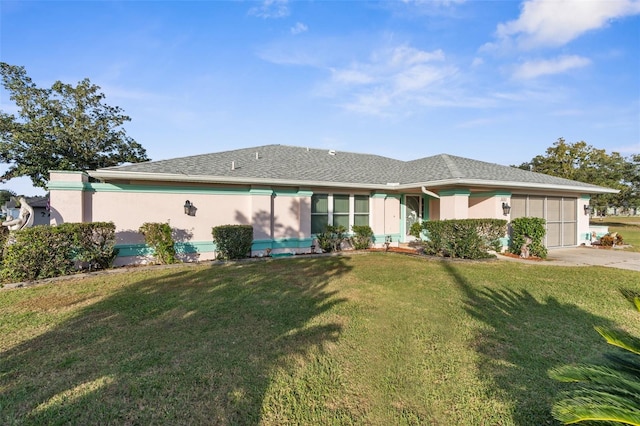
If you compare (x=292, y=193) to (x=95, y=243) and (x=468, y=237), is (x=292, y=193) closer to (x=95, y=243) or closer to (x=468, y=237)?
(x=95, y=243)

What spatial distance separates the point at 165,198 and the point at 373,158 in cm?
1096

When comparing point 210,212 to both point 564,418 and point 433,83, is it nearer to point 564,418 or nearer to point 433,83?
point 564,418

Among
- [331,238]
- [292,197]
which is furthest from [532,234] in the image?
[292,197]

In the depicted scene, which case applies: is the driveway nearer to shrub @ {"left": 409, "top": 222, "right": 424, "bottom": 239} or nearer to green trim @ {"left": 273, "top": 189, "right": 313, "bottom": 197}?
shrub @ {"left": 409, "top": 222, "right": 424, "bottom": 239}

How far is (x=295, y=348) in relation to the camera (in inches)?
145

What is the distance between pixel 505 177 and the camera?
11359 millimetres

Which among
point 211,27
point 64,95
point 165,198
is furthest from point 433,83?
point 64,95

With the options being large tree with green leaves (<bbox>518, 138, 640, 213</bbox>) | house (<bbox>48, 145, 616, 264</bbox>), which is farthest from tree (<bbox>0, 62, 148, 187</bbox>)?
large tree with green leaves (<bbox>518, 138, 640, 213</bbox>)

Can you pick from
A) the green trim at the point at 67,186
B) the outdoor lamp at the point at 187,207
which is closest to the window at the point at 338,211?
the outdoor lamp at the point at 187,207

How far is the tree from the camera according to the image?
57.3 ft

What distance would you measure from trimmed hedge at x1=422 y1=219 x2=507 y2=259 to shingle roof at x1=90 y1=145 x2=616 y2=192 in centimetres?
152

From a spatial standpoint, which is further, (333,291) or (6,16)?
(6,16)

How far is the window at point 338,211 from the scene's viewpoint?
11414 mm

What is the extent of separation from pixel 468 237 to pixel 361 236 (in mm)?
3960
